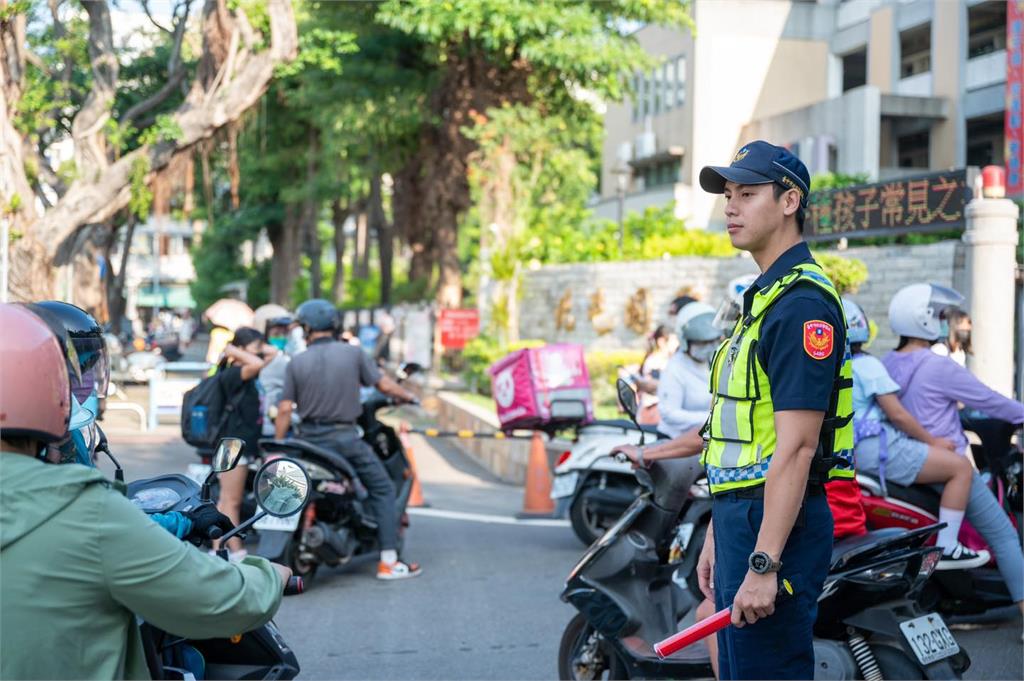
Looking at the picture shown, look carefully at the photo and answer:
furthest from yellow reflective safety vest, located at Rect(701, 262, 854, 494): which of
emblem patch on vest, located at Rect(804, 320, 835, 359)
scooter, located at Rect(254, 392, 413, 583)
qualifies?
scooter, located at Rect(254, 392, 413, 583)

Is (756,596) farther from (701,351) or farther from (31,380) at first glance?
(701,351)

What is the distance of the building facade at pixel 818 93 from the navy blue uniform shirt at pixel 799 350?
2187cm

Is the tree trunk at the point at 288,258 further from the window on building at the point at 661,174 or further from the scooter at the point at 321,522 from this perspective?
the scooter at the point at 321,522

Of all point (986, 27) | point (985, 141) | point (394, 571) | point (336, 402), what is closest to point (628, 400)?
point (336, 402)

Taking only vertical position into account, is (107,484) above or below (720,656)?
above

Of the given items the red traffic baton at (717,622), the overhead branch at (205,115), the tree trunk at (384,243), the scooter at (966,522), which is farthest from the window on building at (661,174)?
the red traffic baton at (717,622)

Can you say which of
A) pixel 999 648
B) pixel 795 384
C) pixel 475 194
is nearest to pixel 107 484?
pixel 795 384

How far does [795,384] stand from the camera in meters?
2.99

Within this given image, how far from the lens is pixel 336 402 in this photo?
7516mm

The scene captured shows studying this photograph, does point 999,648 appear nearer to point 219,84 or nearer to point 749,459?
point 749,459

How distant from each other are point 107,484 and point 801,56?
36.9 m

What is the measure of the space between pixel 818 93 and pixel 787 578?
36.1 metres

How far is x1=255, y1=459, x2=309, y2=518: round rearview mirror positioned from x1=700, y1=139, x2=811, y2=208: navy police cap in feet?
4.41

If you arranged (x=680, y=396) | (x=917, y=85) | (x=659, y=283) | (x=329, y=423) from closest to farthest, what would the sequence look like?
1. (x=680, y=396)
2. (x=329, y=423)
3. (x=659, y=283)
4. (x=917, y=85)
